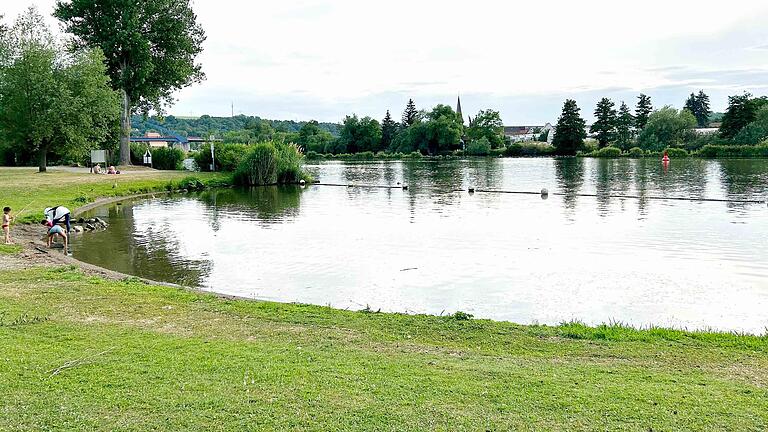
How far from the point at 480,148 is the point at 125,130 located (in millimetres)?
91056

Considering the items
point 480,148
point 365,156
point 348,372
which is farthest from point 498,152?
point 348,372

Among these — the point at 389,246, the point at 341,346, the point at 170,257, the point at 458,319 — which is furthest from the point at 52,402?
the point at 389,246

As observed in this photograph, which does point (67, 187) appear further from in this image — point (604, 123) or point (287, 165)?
point (604, 123)

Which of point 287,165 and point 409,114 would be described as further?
point 409,114

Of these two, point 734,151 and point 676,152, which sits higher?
point 676,152

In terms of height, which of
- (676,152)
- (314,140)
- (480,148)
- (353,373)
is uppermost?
(314,140)

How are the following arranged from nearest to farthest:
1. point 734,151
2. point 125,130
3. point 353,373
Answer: point 353,373 < point 125,130 < point 734,151

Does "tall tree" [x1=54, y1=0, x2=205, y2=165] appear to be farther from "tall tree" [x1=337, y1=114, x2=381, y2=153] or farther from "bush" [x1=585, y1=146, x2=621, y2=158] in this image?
"tall tree" [x1=337, y1=114, x2=381, y2=153]

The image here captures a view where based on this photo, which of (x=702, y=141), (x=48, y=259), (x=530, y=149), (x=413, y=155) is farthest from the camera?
(x=413, y=155)

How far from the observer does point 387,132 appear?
158 meters

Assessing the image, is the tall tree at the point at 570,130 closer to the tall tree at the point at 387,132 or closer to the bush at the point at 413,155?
the bush at the point at 413,155

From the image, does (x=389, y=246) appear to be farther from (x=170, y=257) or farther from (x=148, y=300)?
(x=148, y=300)

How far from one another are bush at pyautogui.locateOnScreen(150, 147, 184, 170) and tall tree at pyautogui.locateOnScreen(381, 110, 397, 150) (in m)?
96.4

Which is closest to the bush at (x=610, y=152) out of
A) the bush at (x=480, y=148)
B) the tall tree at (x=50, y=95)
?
the bush at (x=480, y=148)
